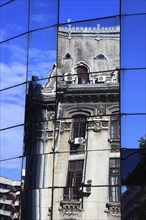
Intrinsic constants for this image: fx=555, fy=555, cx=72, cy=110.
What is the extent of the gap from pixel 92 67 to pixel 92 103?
1.30 meters

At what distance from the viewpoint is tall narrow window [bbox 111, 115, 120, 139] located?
18.1m

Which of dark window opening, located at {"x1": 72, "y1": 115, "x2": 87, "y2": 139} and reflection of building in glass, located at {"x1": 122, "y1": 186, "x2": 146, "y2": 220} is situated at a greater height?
dark window opening, located at {"x1": 72, "y1": 115, "x2": 87, "y2": 139}

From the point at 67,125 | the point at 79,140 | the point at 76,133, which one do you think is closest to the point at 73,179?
the point at 79,140

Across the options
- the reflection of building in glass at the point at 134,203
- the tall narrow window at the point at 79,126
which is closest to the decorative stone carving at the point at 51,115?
the tall narrow window at the point at 79,126

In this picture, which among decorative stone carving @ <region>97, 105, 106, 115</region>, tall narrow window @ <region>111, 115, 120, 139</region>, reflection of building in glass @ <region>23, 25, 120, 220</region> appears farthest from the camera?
decorative stone carving @ <region>97, 105, 106, 115</region>

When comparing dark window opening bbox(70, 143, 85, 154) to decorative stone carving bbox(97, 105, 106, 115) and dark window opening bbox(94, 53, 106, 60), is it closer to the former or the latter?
decorative stone carving bbox(97, 105, 106, 115)

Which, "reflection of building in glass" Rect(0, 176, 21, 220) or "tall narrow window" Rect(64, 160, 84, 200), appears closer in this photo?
"tall narrow window" Rect(64, 160, 84, 200)

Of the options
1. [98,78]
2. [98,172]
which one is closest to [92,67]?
[98,78]

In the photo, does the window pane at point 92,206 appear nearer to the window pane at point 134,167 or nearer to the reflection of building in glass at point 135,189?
the reflection of building in glass at point 135,189

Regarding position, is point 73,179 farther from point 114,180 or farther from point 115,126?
point 115,126

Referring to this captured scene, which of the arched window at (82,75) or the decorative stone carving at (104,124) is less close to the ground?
the arched window at (82,75)

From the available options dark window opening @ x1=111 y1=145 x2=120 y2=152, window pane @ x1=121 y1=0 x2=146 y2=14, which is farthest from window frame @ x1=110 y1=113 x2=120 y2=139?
window pane @ x1=121 y1=0 x2=146 y2=14

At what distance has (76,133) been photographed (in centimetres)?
1866

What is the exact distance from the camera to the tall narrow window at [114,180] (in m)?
17.5
